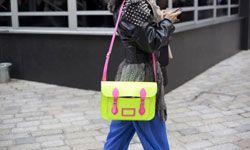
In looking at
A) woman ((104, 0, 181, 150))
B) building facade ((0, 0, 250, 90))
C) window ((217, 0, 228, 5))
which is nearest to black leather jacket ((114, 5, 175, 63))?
woman ((104, 0, 181, 150))

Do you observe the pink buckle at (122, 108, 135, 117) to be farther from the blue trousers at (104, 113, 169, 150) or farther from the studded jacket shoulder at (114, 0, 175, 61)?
the studded jacket shoulder at (114, 0, 175, 61)

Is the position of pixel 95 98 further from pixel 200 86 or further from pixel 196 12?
pixel 196 12

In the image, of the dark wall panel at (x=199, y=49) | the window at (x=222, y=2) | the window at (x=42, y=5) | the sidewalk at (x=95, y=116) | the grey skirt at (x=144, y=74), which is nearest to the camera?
the grey skirt at (x=144, y=74)

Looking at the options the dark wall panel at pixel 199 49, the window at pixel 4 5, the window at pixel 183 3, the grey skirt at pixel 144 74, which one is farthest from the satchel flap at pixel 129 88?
the window at pixel 4 5

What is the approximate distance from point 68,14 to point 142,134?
438cm

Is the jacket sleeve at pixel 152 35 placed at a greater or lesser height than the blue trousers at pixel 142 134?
greater

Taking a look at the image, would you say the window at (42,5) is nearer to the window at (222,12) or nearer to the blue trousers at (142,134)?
the window at (222,12)

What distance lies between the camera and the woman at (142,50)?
2.56 metres

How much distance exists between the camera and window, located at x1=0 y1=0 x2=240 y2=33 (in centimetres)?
652

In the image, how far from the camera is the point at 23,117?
216 inches

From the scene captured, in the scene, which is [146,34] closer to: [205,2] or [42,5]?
[42,5]

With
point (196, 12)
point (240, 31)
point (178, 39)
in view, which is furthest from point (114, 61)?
point (240, 31)

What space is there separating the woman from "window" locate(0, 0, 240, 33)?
10.7 ft

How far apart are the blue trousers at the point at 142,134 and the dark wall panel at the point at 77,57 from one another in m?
3.37
